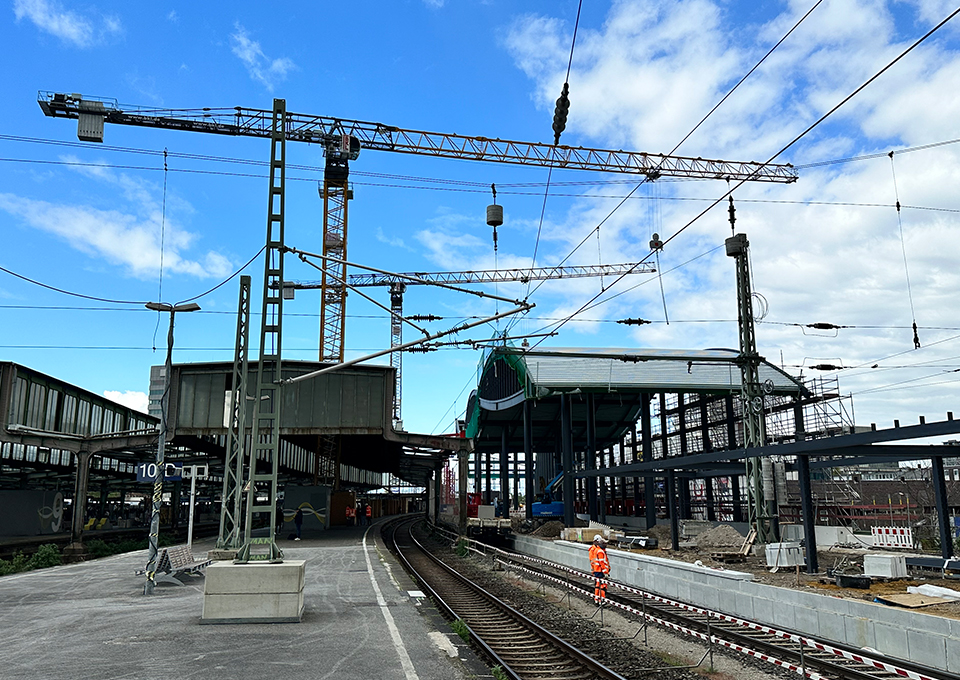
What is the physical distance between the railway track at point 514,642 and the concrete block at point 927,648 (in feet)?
17.9

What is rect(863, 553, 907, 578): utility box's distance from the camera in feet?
63.7

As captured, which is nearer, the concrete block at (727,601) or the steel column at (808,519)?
the concrete block at (727,601)

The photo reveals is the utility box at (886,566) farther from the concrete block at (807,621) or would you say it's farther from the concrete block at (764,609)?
the concrete block at (807,621)

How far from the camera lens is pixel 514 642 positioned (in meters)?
14.1

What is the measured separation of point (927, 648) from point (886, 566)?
340 inches

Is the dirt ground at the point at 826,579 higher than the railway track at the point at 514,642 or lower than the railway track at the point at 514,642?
higher

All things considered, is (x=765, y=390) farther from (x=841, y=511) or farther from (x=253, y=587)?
(x=841, y=511)

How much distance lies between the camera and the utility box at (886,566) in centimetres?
1941

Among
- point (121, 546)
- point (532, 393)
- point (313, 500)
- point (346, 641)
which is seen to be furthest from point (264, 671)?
point (313, 500)

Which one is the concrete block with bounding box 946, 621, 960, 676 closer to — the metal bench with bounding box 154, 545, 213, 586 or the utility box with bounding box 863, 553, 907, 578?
the utility box with bounding box 863, 553, 907, 578

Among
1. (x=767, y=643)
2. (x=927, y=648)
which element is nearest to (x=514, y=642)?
(x=767, y=643)

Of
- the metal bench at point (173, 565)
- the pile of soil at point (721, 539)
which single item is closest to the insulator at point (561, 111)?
the metal bench at point (173, 565)

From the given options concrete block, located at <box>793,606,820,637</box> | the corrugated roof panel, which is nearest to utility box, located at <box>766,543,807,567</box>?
concrete block, located at <box>793,606,820,637</box>

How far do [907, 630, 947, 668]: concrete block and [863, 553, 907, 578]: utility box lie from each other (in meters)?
8.26
